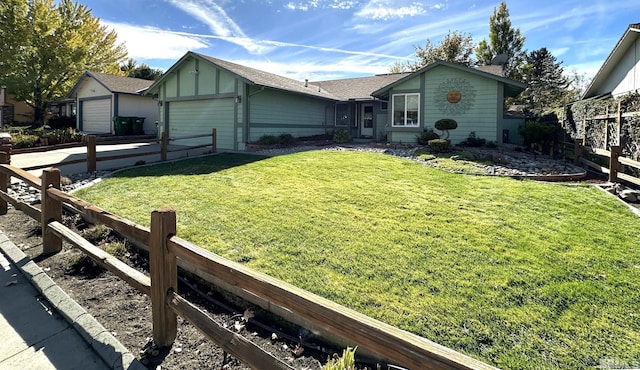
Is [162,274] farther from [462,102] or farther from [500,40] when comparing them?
[500,40]

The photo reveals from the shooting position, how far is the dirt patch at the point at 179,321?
263 centimetres

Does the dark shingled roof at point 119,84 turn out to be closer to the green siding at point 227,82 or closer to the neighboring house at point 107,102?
the neighboring house at point 107,102

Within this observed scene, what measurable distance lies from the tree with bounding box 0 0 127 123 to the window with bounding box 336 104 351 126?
20734 millimetres

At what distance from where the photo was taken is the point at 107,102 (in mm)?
22641

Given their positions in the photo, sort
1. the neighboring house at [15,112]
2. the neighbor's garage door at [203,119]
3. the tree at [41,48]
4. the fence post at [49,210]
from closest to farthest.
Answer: the fence post at [49,210] < the neighbor's garage door at [203,119] < the tree at [41,48] < the neighboring house at [15,112]

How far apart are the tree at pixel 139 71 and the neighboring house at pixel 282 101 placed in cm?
2410

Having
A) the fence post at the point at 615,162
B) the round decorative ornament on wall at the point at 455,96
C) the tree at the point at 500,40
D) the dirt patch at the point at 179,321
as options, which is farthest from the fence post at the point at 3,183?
the tree at the point at 500,40

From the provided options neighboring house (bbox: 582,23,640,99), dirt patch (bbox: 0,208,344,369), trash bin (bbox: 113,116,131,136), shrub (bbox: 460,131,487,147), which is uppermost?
neighboring house (bbox: 582,23,640,99)

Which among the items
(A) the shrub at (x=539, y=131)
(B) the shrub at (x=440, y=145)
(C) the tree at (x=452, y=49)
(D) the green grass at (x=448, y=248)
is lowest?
(D) the green grass at (x=448, y=248)

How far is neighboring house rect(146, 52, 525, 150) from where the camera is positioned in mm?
14391

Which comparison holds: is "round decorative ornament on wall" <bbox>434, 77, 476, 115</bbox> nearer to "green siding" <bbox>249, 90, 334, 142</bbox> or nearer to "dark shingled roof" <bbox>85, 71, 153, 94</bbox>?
"green siding" <bbox>249, 90, 334, 142</bbox>

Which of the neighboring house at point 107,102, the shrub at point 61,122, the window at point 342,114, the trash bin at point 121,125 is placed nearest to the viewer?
the trash bin at point 121,125

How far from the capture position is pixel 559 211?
20.0ft

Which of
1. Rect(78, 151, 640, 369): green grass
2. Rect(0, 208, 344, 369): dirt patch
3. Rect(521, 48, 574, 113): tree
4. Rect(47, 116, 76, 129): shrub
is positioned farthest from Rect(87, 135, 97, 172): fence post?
Rect(521, 48, 574, 113): tree
